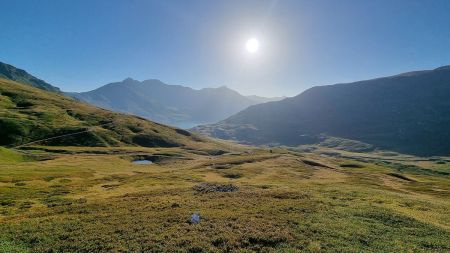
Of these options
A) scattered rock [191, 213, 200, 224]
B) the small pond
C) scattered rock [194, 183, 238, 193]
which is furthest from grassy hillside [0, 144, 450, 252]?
the small pond

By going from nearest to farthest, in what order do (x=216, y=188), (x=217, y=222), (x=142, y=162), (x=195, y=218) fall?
(x=217, y=222), (x=195, y=218), (x=216, y=188), (x=142, y=162)

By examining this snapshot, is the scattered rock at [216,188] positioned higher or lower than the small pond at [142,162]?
higher

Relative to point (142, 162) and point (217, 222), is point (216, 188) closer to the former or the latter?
point (217, 222)

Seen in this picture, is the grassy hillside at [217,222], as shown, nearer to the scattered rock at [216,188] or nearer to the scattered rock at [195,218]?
the scattered rock at [216,188]

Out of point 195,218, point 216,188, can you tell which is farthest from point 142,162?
point 195,218

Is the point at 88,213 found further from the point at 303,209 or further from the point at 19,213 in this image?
the point at 303,209

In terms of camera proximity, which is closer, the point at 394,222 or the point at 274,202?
the point at 394,222

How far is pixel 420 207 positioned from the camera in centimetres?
5688

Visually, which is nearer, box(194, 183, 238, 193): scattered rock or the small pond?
box(194, 183, 238, 193): scattered rock

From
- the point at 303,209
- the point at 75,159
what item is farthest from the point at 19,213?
the point at 75,159

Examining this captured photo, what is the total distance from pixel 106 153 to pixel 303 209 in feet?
→ 464

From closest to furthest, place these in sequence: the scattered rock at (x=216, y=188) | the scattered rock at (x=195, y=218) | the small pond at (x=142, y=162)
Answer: the scattered rock at (x=195, y=218)
the scattered rock at (x=216, y=188)
the small pond at (x=142, y=162)

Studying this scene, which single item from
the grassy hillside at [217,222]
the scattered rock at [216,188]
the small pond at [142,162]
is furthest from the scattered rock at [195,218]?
the small pond at [142,162]

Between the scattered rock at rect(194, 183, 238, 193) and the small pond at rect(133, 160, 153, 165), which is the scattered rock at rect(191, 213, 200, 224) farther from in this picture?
the small pond at rect(133, 160, 153, 165)
